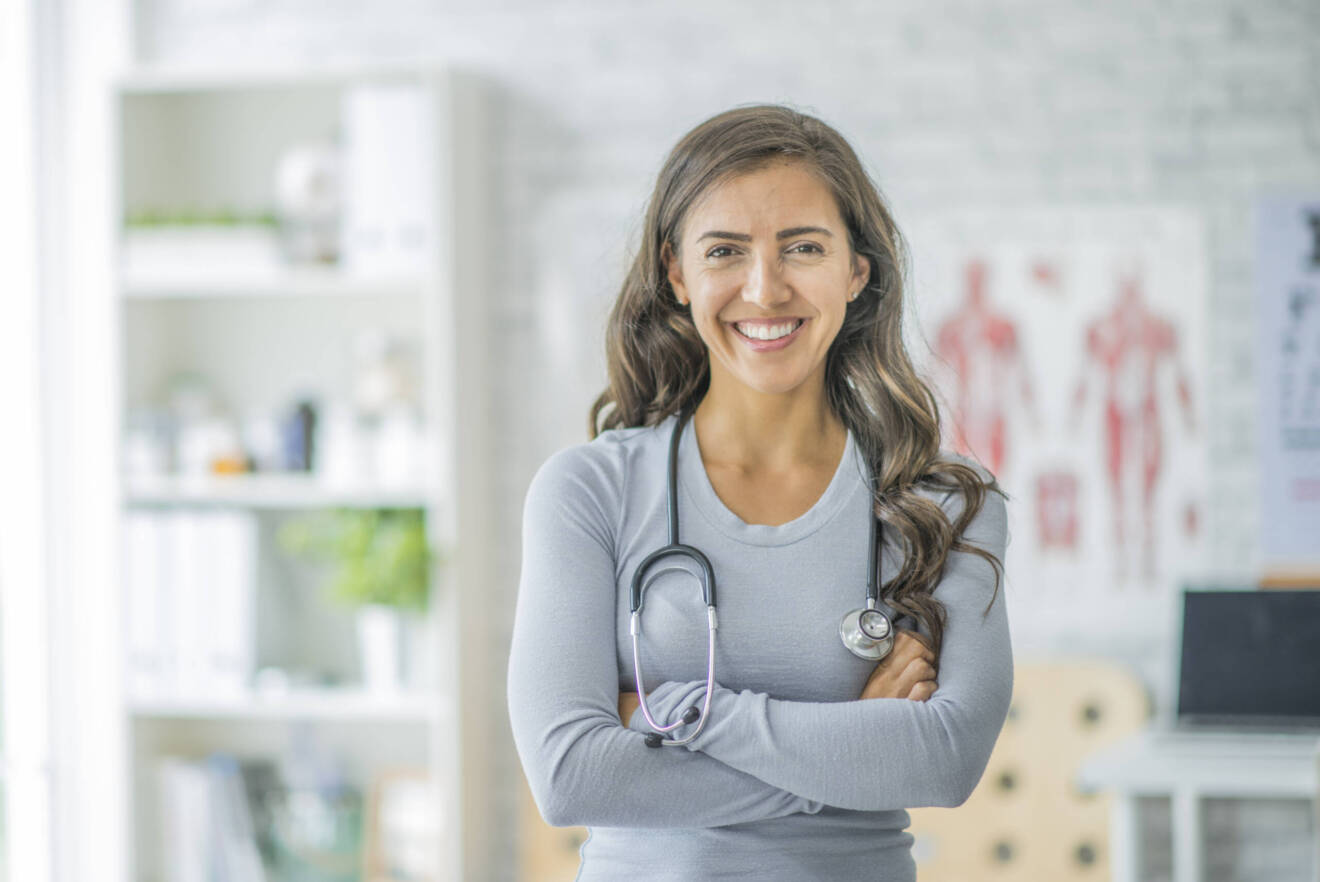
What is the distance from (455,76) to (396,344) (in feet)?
2.02

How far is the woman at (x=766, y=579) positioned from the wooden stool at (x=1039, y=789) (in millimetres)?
1521

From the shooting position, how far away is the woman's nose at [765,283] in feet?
4.33

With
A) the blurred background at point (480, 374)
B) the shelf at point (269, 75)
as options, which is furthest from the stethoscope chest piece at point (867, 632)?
the shelf at point (269, 75)

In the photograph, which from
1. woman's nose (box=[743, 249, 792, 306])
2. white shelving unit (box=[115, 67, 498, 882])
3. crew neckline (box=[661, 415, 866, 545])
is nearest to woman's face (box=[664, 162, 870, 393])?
woman's nose (box=[743, 249, 792, 306])

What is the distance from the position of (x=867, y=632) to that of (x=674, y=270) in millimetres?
422

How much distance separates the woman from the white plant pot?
1612 millimetres

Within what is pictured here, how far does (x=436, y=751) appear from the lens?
9.57 ft

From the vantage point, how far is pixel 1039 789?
2781mm

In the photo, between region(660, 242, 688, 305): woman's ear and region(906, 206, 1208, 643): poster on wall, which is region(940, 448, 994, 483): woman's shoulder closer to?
region(660, 242, 688, 305): woman's ear

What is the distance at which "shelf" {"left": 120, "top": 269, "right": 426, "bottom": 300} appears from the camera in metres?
2.92

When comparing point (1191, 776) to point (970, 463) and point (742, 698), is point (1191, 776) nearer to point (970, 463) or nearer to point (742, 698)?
point (970, 463)

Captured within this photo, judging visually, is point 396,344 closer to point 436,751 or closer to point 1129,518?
point 436,751

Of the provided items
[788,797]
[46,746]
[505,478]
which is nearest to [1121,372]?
[505,478]

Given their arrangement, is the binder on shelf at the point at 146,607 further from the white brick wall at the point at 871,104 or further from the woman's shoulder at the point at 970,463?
the woman's shoulder at the point at 970,463
